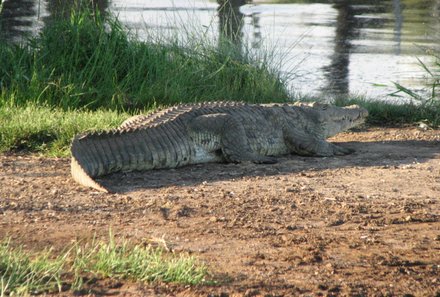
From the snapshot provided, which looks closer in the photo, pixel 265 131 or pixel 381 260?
pixel 381 260

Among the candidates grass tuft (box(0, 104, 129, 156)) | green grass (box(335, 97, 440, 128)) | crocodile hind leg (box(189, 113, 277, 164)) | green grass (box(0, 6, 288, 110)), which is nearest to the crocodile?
crocodile hind leg (box(189, 113, 277, 164))

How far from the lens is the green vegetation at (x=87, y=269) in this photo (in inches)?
167

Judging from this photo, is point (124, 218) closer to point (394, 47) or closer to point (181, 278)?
point (181, 278)

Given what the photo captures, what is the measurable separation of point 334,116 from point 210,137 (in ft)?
5.77

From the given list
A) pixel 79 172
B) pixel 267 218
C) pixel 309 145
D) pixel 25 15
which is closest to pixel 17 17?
pixel 25 15

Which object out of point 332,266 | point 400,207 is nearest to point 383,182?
point 400,207

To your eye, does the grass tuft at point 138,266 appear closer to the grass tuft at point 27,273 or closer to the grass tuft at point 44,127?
the grass tuft at point 27,273

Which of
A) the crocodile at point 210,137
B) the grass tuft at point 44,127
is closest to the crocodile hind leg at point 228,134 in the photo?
the crocodile at point 210,137

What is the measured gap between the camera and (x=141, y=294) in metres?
4.26

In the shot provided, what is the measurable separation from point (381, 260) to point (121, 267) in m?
1.43

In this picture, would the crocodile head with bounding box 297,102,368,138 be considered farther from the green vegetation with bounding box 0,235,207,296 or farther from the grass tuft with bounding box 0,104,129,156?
the green vegetation with bounding box 0,235,207,296

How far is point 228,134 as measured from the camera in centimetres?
787

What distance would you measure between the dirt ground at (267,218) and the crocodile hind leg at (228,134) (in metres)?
0.19

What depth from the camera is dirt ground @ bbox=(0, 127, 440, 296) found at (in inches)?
183
